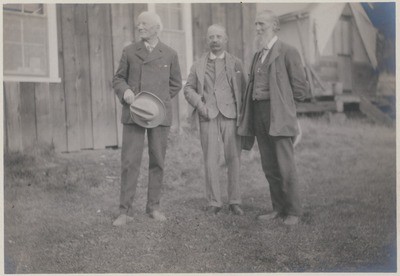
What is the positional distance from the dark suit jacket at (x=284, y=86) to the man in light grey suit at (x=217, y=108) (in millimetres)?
459

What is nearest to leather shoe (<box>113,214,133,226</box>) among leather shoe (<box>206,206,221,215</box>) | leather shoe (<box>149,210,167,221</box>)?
leather shoe (<box>149,210,167,221</box>)

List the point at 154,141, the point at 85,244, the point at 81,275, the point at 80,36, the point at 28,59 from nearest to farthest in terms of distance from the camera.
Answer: the point at 81,275 → the point at 85,244 → the point at 154,141 → the point at 28,59 → the point at 80,36

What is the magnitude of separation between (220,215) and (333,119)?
5982mm

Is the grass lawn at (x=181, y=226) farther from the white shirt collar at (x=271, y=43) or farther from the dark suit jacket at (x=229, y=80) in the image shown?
the white shirt collar at (x=271, y=43)

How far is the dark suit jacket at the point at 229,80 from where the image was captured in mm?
4203

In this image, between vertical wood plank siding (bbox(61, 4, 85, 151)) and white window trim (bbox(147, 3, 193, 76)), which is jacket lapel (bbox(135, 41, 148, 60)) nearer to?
vertical wood plank siding (bbox(61, 4, 85, 151))

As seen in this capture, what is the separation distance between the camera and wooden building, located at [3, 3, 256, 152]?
5508 millimetres

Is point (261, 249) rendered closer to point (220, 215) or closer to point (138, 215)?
point (220, 215)

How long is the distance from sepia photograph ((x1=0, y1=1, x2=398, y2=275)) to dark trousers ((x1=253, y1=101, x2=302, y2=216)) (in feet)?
0.04

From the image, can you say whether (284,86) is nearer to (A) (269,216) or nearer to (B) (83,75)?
(A) (269,216)

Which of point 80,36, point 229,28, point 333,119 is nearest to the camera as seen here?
point 80,36

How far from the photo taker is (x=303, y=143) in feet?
24.6

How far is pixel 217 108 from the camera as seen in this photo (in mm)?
4219

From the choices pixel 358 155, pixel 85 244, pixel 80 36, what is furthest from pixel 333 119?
pixel 85 244
